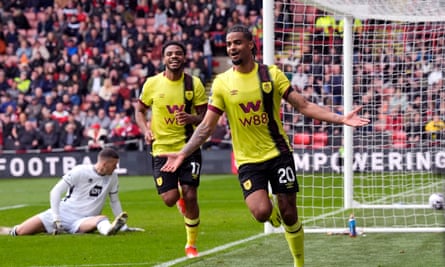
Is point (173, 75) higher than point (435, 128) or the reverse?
Answer: higher

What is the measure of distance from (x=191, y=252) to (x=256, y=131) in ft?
7.26

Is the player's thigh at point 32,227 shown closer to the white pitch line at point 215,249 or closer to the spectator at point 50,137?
the white pitch line at point 215,249

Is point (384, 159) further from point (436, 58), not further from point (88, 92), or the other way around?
point (88, 92)

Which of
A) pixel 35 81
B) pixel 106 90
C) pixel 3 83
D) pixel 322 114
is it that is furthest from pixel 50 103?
pixel 322 114

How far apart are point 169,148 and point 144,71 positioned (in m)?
20.4

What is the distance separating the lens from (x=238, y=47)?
29.6 feet

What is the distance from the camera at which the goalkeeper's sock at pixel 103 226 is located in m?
13.2

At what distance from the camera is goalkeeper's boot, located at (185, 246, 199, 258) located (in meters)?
10.8

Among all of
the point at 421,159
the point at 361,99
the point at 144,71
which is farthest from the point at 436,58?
the point at 144,71

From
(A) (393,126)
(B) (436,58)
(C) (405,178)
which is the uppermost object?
(B) (436,58)

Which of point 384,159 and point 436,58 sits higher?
point 436,58

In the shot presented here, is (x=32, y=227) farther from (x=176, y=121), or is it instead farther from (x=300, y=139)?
(x=300, y=139)

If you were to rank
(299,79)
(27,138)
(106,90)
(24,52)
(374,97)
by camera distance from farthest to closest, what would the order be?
(24,52) → (106,90) → (27,138) → (299,79) → (374,97)

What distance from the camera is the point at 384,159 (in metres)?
22.3
